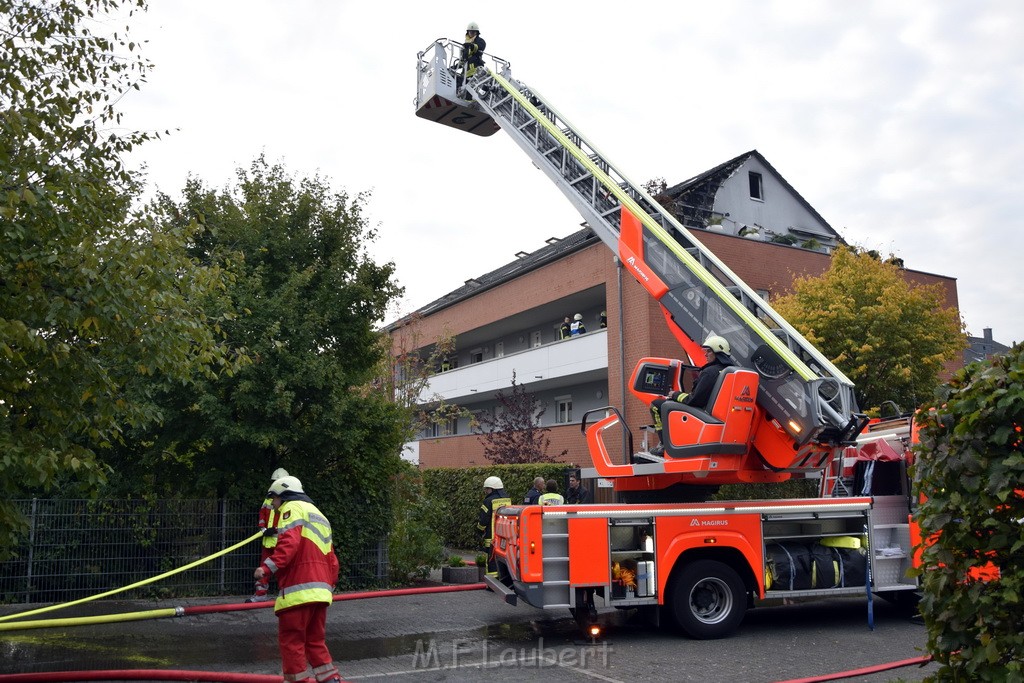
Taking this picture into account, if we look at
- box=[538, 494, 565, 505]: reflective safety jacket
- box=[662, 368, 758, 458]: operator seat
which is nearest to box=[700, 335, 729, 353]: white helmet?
box=[662, 368, 758, 458]: operator seat

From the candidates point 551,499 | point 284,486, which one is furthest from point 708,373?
point 284,486

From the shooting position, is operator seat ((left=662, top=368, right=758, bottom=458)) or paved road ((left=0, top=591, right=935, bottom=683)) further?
operator seat ((left=662, top=368, right=758, bottom=458))

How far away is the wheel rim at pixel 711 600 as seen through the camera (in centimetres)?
958

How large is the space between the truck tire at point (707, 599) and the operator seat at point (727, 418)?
1247 millimetres

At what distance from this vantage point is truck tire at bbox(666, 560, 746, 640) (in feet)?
30.9

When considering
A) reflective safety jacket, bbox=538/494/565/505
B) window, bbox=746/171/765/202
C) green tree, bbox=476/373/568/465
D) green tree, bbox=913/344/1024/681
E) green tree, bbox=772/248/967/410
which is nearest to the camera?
green tree, bbox=913/344/1024/681

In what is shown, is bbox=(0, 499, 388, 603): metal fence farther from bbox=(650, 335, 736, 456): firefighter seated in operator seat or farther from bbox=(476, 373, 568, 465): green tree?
bbox=(476, 373, 568, 465): green tree

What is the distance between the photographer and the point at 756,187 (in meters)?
26.6

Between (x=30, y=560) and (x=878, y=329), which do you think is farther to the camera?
(x=878, y=329)

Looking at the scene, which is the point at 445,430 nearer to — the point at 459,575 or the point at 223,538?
the point at 459,575

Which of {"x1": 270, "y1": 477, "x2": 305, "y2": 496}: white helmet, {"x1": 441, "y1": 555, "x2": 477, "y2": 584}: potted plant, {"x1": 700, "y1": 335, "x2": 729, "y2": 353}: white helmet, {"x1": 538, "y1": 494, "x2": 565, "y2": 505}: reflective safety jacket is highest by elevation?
{"x1": 700, "y1": 335, "x2": 729, "y2": 353}: white helmet

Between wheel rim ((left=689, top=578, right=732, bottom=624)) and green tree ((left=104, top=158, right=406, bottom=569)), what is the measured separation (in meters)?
5.77

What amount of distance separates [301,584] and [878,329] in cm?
1531

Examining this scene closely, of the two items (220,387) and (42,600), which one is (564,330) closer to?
(220,387)
